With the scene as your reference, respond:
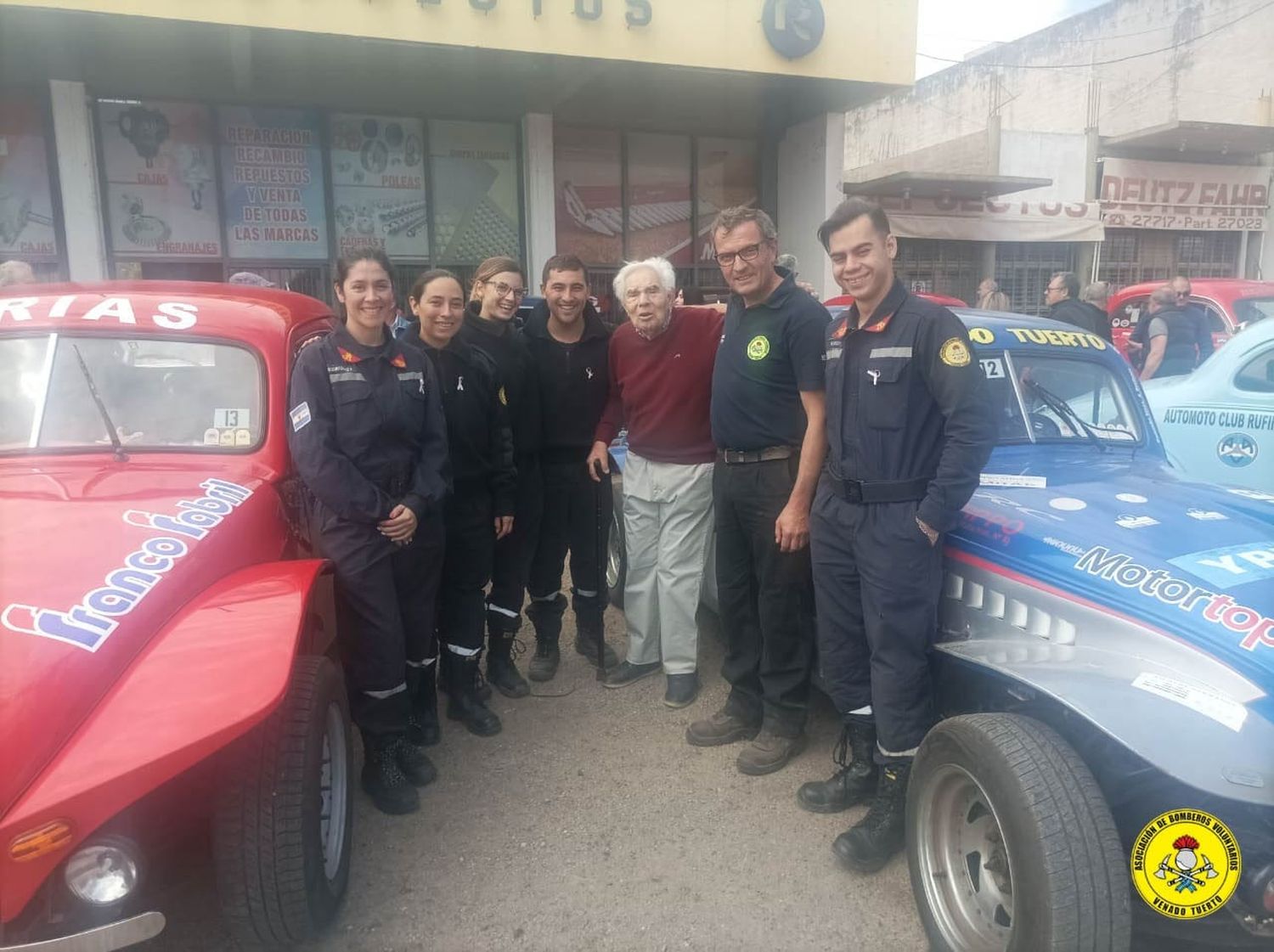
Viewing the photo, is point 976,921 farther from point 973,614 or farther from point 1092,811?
point 973,614

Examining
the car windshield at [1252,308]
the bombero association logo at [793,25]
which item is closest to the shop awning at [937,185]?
the bombero association logo at [793,25]

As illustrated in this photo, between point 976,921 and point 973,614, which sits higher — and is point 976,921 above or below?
below

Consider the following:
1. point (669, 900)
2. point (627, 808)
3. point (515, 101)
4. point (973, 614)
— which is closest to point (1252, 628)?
point (973, 614)

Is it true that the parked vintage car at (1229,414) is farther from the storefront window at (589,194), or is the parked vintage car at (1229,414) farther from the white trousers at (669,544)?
the storefront window at (589,194)

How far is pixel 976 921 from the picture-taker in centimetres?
241

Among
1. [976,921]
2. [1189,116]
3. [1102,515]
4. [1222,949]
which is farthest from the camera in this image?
[1189,116]

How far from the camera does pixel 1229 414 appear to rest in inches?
209

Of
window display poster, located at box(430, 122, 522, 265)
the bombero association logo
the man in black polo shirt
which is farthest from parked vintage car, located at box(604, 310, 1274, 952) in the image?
window display poster, located at box(430, 122, 522, 265)

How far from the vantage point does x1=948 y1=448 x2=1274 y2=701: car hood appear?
222 cm

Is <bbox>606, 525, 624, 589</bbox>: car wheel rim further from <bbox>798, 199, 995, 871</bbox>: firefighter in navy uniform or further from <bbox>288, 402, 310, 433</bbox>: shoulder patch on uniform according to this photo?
<bbox>288, 402, 310, 433</bbox>: shoulder patch on uniform

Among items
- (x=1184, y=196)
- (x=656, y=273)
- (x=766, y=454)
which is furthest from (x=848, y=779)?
(x=1184, y=196)

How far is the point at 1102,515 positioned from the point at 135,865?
110 inches

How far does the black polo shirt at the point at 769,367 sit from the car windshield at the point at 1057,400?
2.42ft

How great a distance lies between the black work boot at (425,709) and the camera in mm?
3686
